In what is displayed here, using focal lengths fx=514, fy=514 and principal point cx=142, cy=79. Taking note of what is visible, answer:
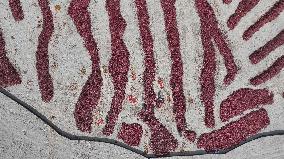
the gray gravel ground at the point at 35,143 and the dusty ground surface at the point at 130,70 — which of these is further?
the dusty ground surface at the point at 130,70

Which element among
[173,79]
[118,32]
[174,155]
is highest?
[118,32]

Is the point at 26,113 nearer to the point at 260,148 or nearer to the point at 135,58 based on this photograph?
the point at 135,58

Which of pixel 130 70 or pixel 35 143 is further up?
pixel 130 70

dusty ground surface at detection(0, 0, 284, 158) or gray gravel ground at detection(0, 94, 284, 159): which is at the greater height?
dusty ground surface at detection(0, 0, 284, 158)

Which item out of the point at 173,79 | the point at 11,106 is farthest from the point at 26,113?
the point at 173,79

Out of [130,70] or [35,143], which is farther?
[130,70]

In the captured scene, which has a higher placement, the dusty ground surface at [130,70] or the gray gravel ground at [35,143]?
the dusty ground surface at [130,70]

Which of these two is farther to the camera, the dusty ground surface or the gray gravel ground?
the dusty ground surface

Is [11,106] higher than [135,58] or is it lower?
lower
